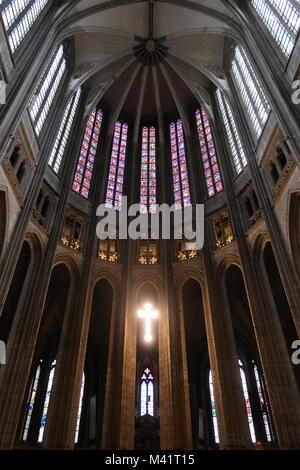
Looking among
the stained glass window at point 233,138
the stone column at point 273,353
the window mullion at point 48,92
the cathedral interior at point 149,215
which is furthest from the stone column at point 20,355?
the stained glass window at point 233,138

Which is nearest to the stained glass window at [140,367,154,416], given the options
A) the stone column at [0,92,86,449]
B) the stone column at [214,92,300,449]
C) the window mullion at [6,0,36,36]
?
the stone column at [0,92,86,449]

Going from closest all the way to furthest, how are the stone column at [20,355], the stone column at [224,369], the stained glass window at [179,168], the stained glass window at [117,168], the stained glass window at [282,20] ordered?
the stone column at [20,355]
the stained glass window at [282,20]
the stone column at [224,369]
the stained glass window at [117,168]
the stained glass window at [179,168]

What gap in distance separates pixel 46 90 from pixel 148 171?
27.4 ft

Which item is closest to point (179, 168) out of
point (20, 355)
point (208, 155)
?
point (208, 155)

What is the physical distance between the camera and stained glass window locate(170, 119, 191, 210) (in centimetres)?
2005

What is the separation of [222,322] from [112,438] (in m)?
6.46

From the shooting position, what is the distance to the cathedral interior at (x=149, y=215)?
11672 millimetres

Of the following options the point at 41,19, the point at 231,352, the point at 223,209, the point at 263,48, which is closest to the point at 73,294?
the point at 231,352

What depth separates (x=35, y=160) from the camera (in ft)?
46.6

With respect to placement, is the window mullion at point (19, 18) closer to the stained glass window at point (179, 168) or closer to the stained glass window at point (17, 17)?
the stained glass window at point (17, 17)

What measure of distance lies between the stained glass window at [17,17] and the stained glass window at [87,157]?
7.68 metres

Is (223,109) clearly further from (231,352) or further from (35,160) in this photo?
(231,352)

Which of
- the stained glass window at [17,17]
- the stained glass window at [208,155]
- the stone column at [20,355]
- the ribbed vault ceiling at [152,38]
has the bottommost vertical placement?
the stone column at [20,355]

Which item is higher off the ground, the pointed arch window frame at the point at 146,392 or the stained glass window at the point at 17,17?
the stained glass window at the point at 17,17
